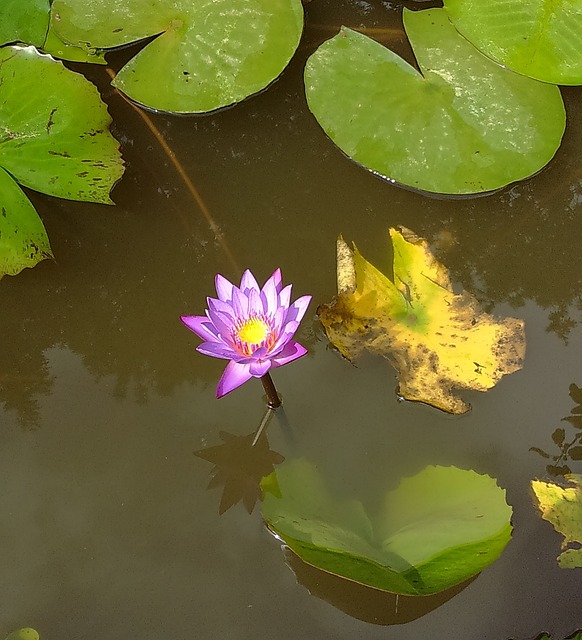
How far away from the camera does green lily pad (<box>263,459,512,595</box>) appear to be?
1508 millimetres

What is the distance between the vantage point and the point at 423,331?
6.41ft

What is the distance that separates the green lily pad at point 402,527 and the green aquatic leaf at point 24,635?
0.69 m

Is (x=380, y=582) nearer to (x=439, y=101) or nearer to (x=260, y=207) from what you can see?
(x=260, y=207)

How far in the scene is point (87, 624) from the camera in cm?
176

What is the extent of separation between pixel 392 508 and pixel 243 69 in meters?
1.50

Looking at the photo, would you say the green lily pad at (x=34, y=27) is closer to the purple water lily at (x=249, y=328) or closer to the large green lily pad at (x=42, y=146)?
the large green lily pad at (x=42, y=146)

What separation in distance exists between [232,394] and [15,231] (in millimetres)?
844

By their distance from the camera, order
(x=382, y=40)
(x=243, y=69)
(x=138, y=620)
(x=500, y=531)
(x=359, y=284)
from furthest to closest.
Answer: (x=382, y=40) → (x=243, y=69) → (x=359, y=284) → (x=138, y=620) → (x=500, y=531)

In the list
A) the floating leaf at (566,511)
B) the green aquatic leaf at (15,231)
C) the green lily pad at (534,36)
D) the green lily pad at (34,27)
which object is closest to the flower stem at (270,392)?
the floating leaf at (566,511)

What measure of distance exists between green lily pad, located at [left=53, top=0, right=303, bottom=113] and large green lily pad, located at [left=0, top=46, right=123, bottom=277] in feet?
0.60

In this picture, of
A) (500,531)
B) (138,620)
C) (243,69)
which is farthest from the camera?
(243,69)

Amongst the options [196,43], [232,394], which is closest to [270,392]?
[232,394]

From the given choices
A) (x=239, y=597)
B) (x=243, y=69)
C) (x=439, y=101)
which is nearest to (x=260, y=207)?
(x=243, y=69)

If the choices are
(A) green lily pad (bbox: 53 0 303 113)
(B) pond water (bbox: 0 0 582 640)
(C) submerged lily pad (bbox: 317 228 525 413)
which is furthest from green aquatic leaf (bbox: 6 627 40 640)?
(A) green lily pad (bbox: 53 0 303 113)
